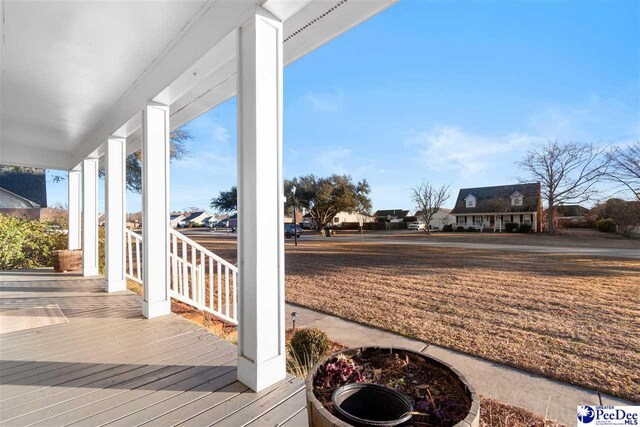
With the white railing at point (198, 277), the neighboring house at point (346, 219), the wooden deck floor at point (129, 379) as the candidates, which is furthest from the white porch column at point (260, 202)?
the neighboring house at point (346, 219)

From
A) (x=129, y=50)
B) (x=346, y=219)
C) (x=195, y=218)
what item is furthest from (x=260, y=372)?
(x=195, y=218)

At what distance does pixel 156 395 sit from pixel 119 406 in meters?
0.18

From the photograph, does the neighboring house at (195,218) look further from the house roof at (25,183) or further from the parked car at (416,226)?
the parked car at (416,226)

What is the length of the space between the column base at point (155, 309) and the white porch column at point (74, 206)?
14.8 ft

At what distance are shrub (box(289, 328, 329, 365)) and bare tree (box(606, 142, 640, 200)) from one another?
16.9 metres

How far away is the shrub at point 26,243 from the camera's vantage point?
20.0 feet

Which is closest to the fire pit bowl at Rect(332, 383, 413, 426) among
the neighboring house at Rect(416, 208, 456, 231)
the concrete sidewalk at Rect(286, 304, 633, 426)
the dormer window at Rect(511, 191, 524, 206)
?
the concrete sidewalk at Rect(286, 304, 633, 426)

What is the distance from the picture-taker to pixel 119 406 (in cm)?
161

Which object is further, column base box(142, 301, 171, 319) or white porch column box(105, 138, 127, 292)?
white porch column box(105, 138, 127, 292)

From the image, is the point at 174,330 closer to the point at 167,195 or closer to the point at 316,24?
the point at 167,195

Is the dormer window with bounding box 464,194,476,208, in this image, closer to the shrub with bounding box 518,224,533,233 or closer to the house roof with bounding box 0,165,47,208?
the shrub with bounding box 518,224,533,233

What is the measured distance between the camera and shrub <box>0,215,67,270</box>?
610 cm

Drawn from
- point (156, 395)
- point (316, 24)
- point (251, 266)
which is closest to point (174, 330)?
point (156, 395)

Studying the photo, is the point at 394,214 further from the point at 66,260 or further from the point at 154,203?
the point at 154,203
